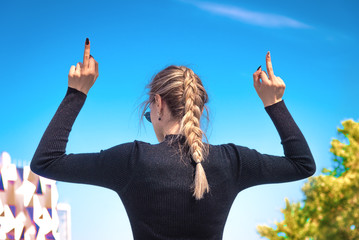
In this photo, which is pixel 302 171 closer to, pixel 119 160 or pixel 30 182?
pixel 119 160

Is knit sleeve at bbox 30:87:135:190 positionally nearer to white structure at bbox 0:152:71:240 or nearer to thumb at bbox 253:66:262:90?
thumb at bbox 253:66:262:90

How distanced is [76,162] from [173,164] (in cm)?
45

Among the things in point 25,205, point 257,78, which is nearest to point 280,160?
point 257,78

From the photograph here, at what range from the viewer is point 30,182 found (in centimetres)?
3459

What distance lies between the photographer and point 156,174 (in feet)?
6.63

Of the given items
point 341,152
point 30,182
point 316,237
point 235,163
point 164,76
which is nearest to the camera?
point 316,237

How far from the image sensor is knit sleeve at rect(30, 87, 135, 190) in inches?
78.2

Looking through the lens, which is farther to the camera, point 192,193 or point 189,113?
point 189,113

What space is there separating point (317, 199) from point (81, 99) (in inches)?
56.3

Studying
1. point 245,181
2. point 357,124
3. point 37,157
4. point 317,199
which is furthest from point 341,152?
point 37,157

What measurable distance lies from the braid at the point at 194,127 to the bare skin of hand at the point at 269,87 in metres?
0.36

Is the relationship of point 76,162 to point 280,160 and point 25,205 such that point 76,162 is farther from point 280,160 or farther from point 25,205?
point 25,205

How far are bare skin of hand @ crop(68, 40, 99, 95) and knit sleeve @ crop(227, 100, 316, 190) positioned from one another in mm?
806

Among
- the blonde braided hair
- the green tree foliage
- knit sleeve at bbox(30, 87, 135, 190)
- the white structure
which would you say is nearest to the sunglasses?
the blonde braided hair
